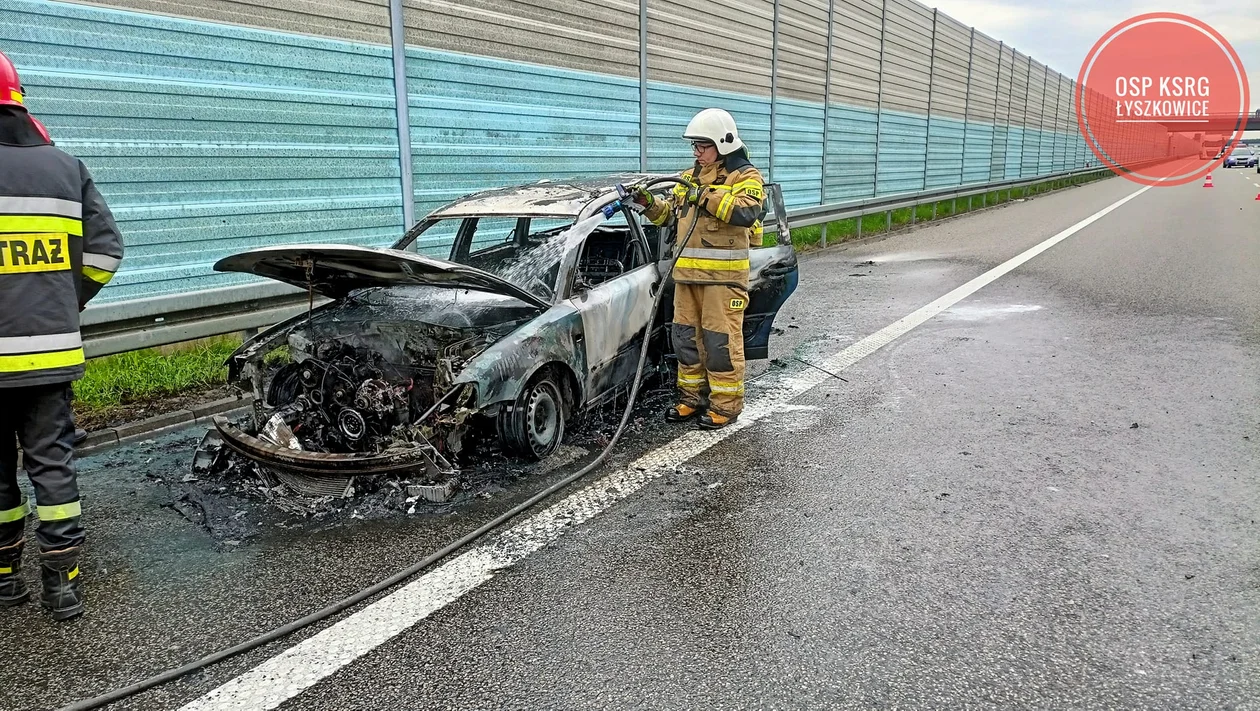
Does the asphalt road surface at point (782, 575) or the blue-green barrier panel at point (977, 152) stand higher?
the blue-green barrier panel at point (977, 152)

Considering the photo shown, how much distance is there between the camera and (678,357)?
207 inches

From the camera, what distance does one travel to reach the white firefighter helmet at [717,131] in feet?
16.2

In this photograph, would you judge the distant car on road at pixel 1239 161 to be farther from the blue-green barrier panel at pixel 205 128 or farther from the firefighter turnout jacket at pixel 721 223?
the blue-green barrier panel at pixel 205 128

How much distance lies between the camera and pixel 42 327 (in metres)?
2.90

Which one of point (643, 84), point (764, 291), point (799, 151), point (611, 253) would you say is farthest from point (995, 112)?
point (611, 253)

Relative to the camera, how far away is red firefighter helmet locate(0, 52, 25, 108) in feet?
9.20

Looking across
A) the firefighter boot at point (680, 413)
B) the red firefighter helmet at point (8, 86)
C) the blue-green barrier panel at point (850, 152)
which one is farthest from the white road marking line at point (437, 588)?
the blue-green barrier panel at point (850, 152)

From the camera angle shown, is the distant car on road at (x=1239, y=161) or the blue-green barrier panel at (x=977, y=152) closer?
the blue-green barrier panel at (x=977, y=152)

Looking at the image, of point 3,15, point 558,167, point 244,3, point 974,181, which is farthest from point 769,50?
point 974,181

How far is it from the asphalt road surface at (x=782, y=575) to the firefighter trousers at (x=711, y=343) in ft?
Result: 0.89

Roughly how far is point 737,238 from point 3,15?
4.64 meters

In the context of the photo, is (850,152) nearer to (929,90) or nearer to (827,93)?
(827,93)

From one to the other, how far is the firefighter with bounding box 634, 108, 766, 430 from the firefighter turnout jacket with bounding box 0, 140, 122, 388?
9.76ft

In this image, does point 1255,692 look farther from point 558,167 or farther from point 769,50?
point 769,50
